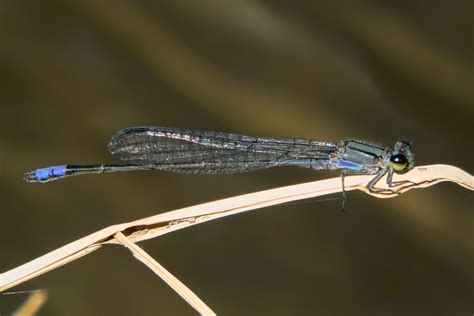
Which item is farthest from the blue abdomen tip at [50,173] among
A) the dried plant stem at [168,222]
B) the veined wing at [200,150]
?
the dried plant stem at [168,222]

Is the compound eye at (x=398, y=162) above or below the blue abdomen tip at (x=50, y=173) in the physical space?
below

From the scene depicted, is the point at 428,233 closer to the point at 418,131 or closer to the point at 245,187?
the point at 418,131

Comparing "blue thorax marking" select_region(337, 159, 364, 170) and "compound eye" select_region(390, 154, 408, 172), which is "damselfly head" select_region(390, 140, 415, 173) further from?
"blue thorax marking" select_region(337, 159, 364, 170)

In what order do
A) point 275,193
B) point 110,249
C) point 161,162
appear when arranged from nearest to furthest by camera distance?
point 275,193, point 161,162, point 110,249

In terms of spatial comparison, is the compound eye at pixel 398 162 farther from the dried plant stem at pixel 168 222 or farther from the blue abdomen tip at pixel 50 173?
the blue abdomen tip at pixel 50 173

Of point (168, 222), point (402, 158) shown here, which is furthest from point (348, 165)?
point (168, 222)

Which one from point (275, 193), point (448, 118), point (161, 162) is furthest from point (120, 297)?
point (448, 118)

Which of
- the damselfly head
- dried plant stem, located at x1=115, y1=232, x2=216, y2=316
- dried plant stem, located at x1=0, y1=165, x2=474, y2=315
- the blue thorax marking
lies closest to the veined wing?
the blue thorax marking

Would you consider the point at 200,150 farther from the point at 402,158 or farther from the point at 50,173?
the point at 402,158
